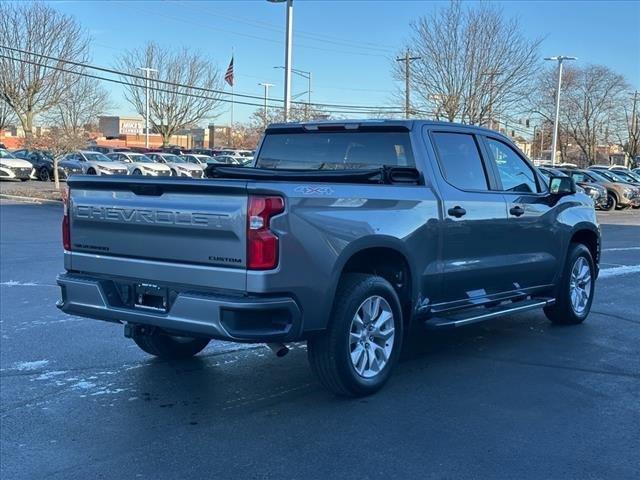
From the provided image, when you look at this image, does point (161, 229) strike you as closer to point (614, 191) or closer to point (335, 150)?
point (335, 150)

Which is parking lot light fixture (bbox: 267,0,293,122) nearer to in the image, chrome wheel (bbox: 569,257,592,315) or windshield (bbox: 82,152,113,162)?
windshield (bbox: 82,152,113,162)

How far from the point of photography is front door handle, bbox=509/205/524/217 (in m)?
6.52

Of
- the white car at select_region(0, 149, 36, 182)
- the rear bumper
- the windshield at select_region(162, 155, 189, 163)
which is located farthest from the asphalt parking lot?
the windshield at select_region(162, 155, 189, 163)

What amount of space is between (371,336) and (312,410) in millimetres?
687

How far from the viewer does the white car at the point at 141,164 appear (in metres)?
34.2

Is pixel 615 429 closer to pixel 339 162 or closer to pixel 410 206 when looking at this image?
pixel 410 206

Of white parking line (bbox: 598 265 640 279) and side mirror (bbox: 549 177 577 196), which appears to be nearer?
side mirror (bbox: 549 177 577 196)

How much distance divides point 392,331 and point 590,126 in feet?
218

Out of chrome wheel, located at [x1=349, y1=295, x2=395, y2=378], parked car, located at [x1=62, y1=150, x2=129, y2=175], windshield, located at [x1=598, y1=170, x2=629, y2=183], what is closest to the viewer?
chrome wheel, located at [x1=349, y1=295, x2=395, y2=378]

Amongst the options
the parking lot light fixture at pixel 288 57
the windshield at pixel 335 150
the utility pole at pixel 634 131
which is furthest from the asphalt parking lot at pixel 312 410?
the utility pole at pixel 634 131

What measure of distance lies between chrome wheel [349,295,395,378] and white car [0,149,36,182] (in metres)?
34.9

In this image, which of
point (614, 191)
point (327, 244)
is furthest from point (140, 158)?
point (327, 244)

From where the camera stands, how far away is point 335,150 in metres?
6.20

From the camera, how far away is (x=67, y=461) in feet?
13.5
